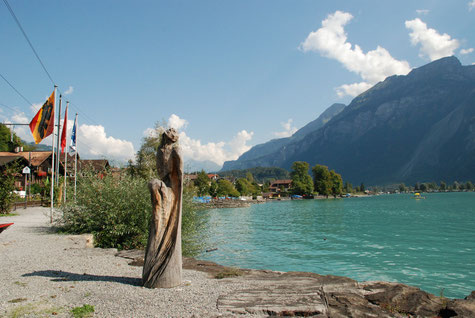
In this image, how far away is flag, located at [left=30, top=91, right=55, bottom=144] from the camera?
18109mm

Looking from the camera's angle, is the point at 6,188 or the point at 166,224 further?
the point at 6,188

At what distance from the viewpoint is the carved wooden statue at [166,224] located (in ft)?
22.8

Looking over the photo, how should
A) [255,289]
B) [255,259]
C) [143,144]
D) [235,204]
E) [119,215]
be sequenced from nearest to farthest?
[255,289], [119,215], [255,259], [143,144], [235,204]

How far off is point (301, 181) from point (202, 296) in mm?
130015

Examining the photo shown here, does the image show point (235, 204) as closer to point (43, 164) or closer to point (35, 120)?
point (43, 164)

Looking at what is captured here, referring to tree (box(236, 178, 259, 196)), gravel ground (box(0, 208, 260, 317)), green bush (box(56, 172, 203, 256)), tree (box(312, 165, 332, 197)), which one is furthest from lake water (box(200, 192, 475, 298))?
tree (box(312, 165, 332, 197))

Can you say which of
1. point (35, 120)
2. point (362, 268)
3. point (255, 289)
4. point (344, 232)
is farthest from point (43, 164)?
point (255, 289)

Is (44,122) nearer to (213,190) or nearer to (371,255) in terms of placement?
(371,255)

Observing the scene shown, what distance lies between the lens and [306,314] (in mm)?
5480

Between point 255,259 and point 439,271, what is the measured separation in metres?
9.00

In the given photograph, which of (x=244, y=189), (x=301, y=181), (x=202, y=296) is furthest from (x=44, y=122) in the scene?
(x=301, y=181)

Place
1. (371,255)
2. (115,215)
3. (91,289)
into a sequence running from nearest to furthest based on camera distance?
(91,289) < (115,215) < (371,255)

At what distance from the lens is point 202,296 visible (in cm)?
631

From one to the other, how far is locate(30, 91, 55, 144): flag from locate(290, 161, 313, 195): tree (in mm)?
117302
